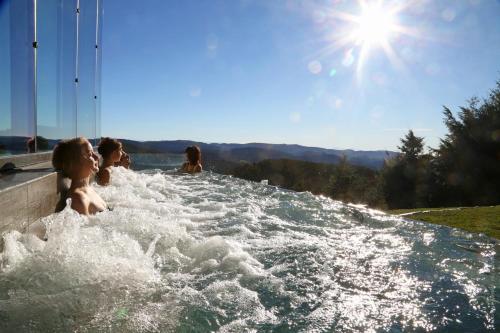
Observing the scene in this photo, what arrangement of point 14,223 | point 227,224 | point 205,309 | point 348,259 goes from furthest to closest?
point 227,224
point 348,259
point 14,223
point 205,309

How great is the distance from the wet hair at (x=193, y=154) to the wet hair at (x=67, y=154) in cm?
661

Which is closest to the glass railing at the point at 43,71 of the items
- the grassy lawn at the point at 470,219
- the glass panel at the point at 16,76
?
the glass panel at the point at 16,76

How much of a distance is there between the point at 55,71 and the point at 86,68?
2.78 meters

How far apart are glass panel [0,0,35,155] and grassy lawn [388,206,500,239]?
5.25 meters

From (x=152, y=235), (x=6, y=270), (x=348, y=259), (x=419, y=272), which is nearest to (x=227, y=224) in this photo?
(x=152, y=235)

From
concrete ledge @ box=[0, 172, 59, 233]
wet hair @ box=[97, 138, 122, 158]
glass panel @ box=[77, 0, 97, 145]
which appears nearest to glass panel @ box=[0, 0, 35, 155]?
concrete ledge @ box=[0, 172, 59, 233]

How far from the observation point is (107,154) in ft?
19.7

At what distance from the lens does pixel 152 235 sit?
11.3 feet

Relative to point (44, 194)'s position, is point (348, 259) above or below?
below

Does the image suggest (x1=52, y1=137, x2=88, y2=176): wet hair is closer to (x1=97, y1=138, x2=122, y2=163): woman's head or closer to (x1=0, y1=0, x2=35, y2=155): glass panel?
(x1=0, y1=0, x2=35, y2=155): glass panel

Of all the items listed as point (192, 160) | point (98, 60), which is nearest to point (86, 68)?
point (98, 60)

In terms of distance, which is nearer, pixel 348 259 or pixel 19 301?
pixel 19 301

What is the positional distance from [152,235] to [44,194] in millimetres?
1051

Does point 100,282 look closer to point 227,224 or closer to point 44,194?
point 44,194
